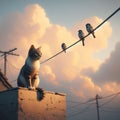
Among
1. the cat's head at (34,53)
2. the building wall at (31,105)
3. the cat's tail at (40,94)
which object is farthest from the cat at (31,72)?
the building wall at (31,105)

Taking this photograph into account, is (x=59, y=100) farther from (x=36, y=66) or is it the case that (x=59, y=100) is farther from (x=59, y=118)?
(x=36, y=66)

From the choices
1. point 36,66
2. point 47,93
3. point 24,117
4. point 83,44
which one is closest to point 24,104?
point 24,117

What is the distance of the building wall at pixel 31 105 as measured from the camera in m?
8.01

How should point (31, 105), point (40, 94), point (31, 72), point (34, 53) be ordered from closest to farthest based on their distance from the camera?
point (31, 105) < point (40, 94) < point (31, 72) < point (34, 53)

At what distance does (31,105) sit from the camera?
8.41 meters

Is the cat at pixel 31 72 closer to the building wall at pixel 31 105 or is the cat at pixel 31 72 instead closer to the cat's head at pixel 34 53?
the cat's head at pixel 34 53

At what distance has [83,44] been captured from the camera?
13031 mm

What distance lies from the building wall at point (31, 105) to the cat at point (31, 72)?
2.04 feet

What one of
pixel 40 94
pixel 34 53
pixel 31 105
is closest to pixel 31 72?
pixel 34 53

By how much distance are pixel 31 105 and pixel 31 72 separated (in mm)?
1395

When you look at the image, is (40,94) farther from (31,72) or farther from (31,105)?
(31,72)

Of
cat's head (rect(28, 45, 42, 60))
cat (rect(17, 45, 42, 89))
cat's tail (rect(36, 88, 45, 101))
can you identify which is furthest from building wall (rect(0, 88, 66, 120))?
cat's head (rect(28, 45, 42, 60))

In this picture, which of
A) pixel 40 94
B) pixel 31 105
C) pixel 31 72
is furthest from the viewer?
pixel 31 72

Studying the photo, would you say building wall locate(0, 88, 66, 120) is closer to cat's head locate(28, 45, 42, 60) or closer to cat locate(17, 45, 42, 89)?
cat locate(17, 45, 42, 89)
